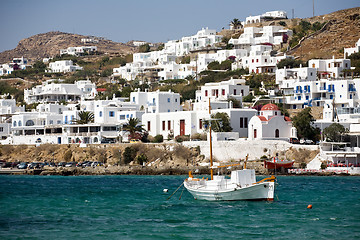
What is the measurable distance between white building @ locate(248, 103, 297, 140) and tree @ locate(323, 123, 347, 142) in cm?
465

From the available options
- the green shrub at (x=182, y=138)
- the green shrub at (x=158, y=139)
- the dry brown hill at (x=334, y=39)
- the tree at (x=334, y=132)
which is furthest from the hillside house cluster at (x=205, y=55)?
the tree at (x=334, y=132)

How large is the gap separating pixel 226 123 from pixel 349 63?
140 ft

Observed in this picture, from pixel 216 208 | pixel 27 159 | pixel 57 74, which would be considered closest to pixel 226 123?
pixel 27 159

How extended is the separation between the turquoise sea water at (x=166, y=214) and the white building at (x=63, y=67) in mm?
125158

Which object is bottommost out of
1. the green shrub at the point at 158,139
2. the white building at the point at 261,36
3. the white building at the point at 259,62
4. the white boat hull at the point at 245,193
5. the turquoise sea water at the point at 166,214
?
the turquoise sea water at the point at 166,214

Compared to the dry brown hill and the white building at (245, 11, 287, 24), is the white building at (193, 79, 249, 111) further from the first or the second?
the white building at (245, 11, 287, 24)

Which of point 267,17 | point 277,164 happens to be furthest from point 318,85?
point 267,17

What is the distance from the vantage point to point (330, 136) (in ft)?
241

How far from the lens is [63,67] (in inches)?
7215

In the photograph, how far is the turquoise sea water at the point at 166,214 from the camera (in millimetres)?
32750

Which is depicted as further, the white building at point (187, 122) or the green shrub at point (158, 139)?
the green shrub at point (158, 139)

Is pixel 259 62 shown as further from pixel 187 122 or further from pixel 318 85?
pixel 187 122

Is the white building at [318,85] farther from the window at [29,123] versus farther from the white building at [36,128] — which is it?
the window at [29,123]

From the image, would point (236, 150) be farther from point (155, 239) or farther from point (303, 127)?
point (155, 239)
